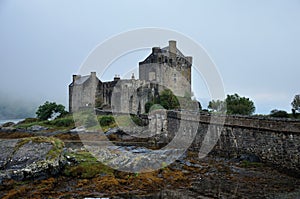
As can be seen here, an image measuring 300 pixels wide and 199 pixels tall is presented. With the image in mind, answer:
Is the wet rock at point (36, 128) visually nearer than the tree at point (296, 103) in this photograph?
No

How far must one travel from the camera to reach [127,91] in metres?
50.0

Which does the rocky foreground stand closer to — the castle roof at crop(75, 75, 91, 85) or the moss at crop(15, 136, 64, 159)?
the moss at crop(15, 136, 64, 159)

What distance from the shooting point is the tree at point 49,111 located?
5944 cm

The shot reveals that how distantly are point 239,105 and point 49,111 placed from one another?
1372 inches

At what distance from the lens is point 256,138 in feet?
63.0

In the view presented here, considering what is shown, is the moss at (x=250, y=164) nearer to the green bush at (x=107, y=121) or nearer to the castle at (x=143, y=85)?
the green bush at (x=107, y=121)

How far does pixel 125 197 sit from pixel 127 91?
36.9m

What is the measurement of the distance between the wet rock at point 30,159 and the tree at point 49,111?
41245 millimetres

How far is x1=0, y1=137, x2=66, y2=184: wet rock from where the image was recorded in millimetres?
16047

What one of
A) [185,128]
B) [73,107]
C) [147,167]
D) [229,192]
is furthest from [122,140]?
[73,107]

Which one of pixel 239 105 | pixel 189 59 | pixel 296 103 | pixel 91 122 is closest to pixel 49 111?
pixel 91 122

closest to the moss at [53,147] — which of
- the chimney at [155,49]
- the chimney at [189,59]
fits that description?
the chimney at [155,49]

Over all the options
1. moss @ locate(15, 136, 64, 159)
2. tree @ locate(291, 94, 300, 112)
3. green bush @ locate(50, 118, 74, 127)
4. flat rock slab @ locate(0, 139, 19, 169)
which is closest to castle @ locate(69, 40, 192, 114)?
green bush @ locate(50, 118, 74, 127)

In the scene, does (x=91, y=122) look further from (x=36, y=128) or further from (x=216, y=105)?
(x=216, y=105)
